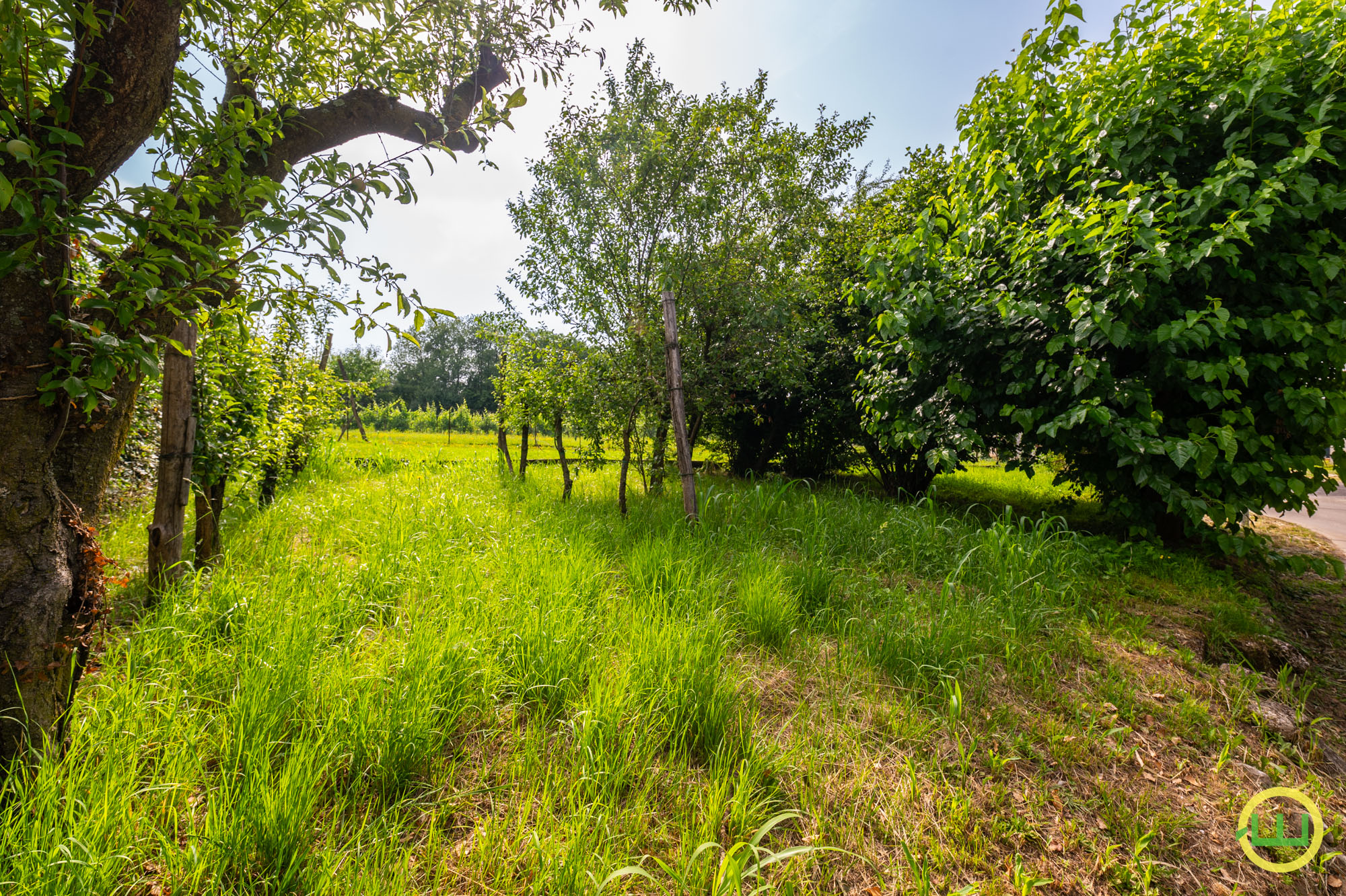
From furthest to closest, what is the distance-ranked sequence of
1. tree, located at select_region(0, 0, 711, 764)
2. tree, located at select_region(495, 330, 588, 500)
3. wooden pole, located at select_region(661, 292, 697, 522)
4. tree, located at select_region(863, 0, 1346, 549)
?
tree, located at select_region(495, 330, 588, 500)
wooden pole, located at select_region(661, 292, 697, 522)
tree, located at select_region(863, 0, 1346, 549)
tree, located at select_region(0, 0, 711, 764)

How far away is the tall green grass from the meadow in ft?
0.05

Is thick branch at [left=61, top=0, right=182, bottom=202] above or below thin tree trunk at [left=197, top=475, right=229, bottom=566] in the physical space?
above

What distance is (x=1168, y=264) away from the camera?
3.33 meters

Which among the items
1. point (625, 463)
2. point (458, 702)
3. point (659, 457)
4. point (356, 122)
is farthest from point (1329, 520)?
point (356, 122)

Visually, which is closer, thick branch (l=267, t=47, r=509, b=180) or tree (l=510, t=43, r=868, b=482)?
thick branch (l=267, t=47, r=509, b=180)

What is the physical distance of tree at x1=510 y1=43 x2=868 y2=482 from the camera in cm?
619

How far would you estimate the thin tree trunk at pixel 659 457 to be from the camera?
6945 millimetres

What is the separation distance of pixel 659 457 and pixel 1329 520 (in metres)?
10.7

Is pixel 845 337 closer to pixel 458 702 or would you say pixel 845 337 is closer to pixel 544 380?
pixel 544 380

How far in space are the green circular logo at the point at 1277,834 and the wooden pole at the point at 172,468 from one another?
5.78m

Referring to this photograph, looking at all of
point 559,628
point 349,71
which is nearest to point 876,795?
point 559,628

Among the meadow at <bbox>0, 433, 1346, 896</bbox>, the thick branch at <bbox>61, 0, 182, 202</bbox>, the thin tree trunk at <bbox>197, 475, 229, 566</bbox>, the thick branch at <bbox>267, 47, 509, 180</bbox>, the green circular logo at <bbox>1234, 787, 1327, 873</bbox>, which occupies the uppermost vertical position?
the thick branch at <bbox>267, 47, 509, 180</bbox>

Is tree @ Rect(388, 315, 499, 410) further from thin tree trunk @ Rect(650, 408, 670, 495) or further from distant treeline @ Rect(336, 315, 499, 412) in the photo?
thin tree trunk @ Rect(650, 408, 670, 495)

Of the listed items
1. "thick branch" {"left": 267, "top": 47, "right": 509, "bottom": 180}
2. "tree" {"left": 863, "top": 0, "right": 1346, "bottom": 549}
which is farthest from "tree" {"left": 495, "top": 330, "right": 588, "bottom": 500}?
"tree" {"left": 863, "top": 0, "right": 1346, "bottom": 549}
